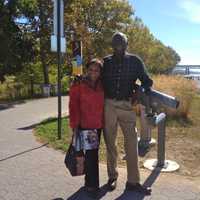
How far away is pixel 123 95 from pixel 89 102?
0.46 meters

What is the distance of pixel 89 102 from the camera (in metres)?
5.25

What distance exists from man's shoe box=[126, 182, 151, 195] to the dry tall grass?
25.4 feet

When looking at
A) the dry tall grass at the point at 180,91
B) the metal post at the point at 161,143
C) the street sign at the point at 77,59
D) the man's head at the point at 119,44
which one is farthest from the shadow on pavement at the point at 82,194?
the dry tall grass at the point at 180,91

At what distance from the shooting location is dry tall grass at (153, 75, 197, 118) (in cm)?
1332

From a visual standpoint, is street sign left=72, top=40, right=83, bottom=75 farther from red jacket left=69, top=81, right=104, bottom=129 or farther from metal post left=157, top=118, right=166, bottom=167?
red jacket left=69, top=81, right=104, bottom=129

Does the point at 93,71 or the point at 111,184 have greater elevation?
the point at 93,71

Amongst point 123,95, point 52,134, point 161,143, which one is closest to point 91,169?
point 123,95

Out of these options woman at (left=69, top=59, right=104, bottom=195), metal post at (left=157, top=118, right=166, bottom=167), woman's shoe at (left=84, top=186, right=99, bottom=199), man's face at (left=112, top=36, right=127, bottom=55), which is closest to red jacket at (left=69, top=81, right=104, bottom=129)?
woman at (left=69, top=59, right=104, bottom=195)

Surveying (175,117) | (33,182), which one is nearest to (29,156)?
(33,182)

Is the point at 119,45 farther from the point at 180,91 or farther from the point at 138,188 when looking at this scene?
the point at 180,91

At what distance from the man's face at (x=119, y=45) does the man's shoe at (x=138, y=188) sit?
5.65ft

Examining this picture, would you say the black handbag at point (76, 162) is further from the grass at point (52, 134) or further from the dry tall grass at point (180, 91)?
the dry tall grass at point (180, 91)

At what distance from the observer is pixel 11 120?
12.4 meters

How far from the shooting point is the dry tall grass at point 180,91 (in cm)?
1332
